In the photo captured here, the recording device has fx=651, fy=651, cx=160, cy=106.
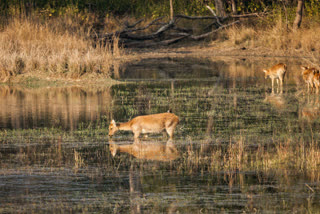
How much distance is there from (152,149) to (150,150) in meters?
0.09

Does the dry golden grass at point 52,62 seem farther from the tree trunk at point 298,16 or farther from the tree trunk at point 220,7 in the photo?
the tree trunk at point 220,7

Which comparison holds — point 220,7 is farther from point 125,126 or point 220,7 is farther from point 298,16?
point 125,126

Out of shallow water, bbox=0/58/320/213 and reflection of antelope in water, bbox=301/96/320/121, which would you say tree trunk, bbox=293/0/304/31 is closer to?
shallow water, bbox=0/58/320/213

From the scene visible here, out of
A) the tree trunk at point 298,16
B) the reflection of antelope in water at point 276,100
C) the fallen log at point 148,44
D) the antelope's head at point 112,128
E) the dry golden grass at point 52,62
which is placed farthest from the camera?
the fallen log at point 148,44

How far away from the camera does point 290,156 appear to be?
11.3 metres

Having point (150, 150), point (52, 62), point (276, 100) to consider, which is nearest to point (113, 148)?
point (150, 150)

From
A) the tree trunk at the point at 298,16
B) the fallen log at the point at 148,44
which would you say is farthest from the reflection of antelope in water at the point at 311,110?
the fallen log at the point at 148,44

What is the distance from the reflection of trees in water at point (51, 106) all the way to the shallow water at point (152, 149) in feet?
0.11

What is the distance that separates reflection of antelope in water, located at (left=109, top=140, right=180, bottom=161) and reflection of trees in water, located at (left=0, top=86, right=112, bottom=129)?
286 centimetres

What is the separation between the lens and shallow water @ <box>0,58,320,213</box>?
8.73 metres

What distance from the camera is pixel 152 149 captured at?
12203 mm

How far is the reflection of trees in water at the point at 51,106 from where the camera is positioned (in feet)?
52.6

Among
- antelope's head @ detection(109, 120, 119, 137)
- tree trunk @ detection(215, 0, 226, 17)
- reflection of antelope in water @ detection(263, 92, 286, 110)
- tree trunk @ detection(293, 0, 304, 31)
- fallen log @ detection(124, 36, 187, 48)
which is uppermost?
tree trunk @ detection(215, 0, 226, 17)

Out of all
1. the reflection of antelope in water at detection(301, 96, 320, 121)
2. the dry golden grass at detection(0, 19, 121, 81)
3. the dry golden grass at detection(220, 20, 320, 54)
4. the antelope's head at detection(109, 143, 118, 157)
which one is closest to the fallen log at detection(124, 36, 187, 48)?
the dry golden grass at detection(220, 20, 320, 54)
